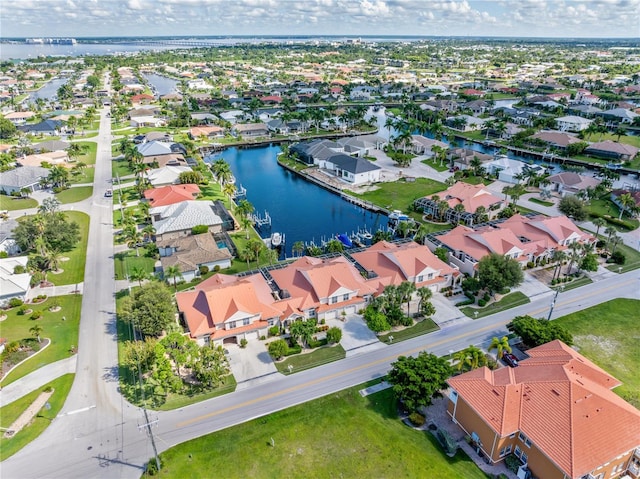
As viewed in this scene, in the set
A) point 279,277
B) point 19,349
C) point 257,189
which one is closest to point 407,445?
point 279,277

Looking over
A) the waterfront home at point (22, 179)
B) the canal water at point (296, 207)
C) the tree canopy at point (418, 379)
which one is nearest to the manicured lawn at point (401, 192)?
the canal water at point (296, 207)

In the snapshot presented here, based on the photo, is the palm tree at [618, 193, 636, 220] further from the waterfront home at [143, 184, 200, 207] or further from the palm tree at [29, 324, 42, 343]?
the palm tree at [29, 324, 42, 343]

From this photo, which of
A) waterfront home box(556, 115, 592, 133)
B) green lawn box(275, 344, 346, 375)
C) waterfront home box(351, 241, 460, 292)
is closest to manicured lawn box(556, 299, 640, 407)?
waterfront home box(351, 241, 460, 292)

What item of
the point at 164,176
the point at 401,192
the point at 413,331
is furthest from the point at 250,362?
the point at 164,176

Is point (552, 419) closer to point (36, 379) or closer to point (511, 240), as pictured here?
point (511, 240)

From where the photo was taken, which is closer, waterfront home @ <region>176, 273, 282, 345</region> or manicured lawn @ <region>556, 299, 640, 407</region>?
manicured lawn @ <region>556, 299, 640, 407</region>

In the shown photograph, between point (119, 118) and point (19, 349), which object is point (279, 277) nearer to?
point (19, 349)
